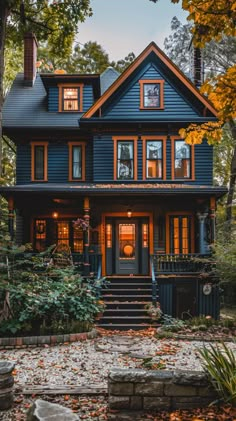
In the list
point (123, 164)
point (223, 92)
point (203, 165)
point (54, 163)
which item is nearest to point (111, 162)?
point (123, 164)

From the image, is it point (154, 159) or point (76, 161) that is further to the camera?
point (76, 161)

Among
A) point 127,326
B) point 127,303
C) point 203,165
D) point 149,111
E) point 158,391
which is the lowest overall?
point 127,326

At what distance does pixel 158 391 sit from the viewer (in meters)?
4.69

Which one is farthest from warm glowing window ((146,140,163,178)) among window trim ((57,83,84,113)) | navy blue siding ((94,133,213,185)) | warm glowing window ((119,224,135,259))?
window trim ((57,83,84,113))

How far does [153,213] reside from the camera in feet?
50.3

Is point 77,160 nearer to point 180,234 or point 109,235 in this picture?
point 109,235

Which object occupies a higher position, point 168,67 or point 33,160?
point 168,67

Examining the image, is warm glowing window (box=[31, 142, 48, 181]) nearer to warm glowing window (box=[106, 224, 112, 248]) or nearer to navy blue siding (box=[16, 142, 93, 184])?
navy blue siding (box=[16, 142, 93, 184])

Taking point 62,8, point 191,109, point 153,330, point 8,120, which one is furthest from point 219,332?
point 62,8

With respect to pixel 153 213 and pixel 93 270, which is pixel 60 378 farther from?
pixel 153 213

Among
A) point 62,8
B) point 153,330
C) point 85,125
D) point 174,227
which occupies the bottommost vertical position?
point 153,330

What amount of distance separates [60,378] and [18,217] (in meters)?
10.7

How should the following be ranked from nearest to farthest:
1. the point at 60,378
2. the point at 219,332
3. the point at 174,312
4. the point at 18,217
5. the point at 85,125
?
the point at 60,378, the point at 219,332, the point at 174,312, the point at 85,125, the point at 18,217

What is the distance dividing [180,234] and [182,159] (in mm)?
2816
